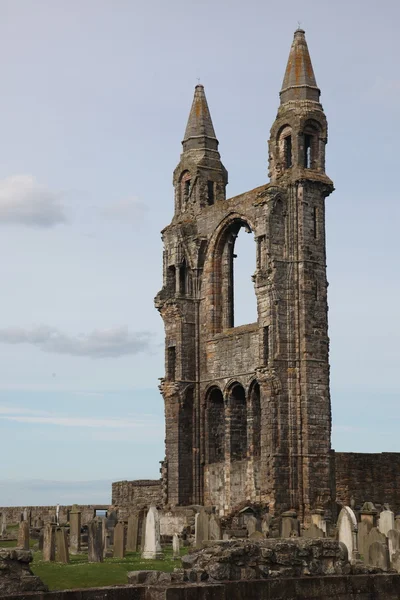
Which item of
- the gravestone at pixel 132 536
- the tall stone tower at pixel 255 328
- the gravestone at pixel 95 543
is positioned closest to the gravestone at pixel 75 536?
the gravestone at pixel 132 536

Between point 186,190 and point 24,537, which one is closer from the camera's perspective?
point 24,537

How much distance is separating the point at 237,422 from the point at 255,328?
11.7 feet

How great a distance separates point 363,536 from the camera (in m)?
22.8

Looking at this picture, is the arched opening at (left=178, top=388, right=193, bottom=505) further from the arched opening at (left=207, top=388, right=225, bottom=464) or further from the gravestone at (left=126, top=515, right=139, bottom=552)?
the gravestone at (left=126, top=515, right=139, bottom=552)

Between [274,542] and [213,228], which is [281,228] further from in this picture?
[274,542]

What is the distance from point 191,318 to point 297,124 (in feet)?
28.1

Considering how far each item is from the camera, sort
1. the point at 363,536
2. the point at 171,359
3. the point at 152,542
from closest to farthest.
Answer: the point at 363,536 < the point at 152,542 < the point at 171,359

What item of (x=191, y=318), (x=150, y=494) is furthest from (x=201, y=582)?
(x=150, y=494)

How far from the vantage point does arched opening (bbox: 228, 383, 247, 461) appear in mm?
38781

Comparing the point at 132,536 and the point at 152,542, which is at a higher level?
the point at 132,536

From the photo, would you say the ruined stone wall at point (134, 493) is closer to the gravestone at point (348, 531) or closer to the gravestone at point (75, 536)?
the gravestone at point (75, 536)

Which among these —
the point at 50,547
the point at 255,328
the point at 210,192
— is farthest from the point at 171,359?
the point at 50,547

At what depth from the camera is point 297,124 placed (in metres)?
37.8

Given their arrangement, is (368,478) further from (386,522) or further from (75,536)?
(75,536)
